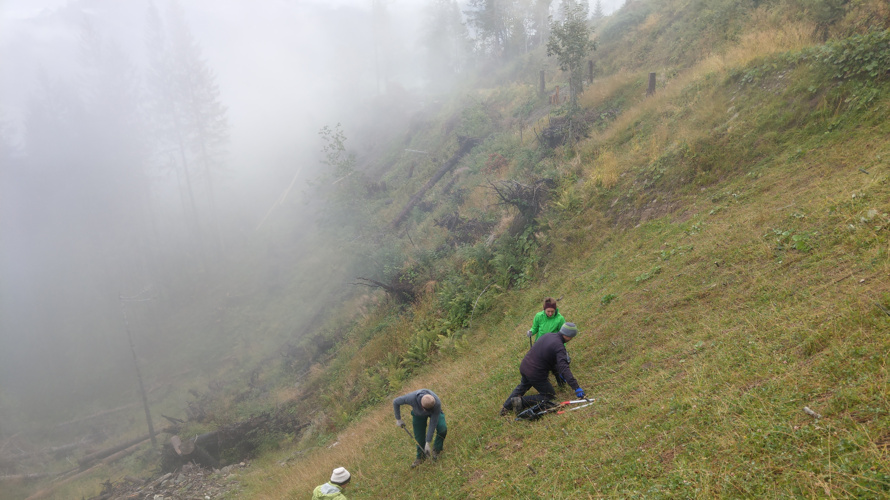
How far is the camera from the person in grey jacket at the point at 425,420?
6334 mm

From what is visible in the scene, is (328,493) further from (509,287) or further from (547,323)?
(509,287)

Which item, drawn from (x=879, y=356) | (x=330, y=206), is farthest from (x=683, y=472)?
(x=330, y=206)

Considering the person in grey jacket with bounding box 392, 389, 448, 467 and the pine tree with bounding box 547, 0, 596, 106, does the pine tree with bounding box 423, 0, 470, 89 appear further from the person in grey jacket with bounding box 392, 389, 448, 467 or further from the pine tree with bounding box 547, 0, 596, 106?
the person in grey jacket with bounding box 392, 389, 448, 467

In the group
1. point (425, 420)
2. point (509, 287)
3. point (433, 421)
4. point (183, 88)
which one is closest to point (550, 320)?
point (433, 421)

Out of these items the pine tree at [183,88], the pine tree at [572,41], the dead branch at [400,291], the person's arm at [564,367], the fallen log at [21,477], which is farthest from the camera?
the pine tree at [183,88]

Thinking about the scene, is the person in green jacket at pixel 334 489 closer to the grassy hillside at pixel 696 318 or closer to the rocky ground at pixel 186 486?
the grassy hillside at pixel 696 318

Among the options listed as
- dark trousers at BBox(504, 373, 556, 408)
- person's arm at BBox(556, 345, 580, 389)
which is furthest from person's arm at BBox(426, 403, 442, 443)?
person's arm at BBox(556, 345, 580, 389)

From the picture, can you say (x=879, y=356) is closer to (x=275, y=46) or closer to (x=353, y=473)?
(x=353, y=473)

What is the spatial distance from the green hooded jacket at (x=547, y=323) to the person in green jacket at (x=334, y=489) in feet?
12.2

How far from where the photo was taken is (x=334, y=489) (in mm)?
5359

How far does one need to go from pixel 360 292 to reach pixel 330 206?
15.4 meters

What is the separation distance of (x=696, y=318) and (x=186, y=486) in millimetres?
15155

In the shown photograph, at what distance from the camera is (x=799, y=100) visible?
31.3ft

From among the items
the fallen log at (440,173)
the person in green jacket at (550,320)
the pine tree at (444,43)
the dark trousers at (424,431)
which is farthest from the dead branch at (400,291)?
the pine tree at (444,43)
